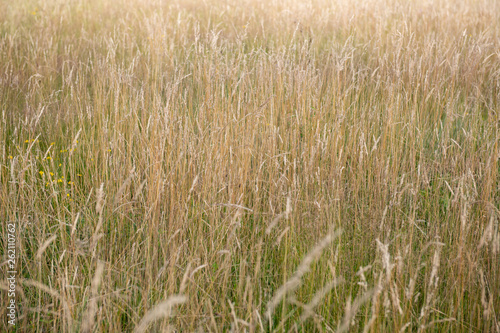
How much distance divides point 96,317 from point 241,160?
0.93m

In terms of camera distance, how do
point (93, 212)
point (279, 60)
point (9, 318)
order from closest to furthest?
1. point (9, 318)
2. point (93, 212)
3. point (279, 60)

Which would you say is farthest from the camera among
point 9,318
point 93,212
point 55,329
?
point 93,212

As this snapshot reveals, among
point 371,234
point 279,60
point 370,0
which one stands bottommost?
point 371,234

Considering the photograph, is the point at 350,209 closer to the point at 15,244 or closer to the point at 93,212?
the point at 93,212

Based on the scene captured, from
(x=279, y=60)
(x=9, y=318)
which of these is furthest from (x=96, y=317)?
(x=279, y=60)

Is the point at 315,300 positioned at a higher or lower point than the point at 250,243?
higher

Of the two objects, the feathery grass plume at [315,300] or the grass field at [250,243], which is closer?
the feathery grass plume at [315,300]

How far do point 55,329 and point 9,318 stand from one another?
0.24 m

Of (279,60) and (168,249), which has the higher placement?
(279,60)

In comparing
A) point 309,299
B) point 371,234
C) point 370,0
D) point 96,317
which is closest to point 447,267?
point 371,234

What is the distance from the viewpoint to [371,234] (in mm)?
1667

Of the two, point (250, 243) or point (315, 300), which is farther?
point (250, 243)

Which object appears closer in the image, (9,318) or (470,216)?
(9,318)

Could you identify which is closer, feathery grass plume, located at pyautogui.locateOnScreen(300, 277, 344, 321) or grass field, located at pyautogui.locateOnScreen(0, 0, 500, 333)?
feathery grass plume, located at pyautogui.locateOnScreen(300, 277, 344, 321)
